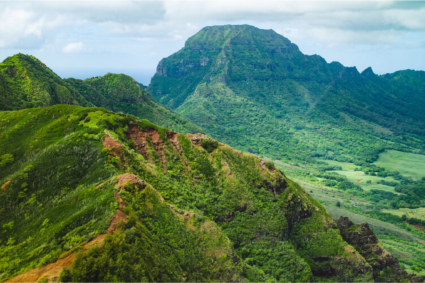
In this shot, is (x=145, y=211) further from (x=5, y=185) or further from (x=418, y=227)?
(x=418, y=227)

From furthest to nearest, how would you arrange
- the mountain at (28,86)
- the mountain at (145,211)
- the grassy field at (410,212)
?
the grassy field at (410,212) < the mountain at (28,86) < the mountain at (145,211)

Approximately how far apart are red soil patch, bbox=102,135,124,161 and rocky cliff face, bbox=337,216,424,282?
221 ft

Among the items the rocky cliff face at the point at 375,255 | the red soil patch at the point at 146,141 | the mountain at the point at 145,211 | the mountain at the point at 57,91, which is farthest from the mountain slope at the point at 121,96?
the rocky cliff face at the point at 375,255

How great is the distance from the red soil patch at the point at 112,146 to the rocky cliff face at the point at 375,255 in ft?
221

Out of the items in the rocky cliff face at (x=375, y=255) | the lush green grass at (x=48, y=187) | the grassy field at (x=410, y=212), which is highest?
the lush green grass at (x=48, y=187)

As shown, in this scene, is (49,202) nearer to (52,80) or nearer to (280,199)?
(280,199)

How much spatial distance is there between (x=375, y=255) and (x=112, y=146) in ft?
244

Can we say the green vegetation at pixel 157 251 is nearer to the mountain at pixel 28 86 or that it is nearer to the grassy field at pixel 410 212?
the mountain at pixel 28 86

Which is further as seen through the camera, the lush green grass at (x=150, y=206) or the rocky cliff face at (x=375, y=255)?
the rocky cliff face at (x=375, y=255)

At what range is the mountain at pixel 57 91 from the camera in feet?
359

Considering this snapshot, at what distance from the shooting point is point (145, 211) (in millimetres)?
47812

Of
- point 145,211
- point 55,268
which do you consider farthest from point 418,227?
point 55,268

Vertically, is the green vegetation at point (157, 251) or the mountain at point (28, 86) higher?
the mountain at point (28, 86)

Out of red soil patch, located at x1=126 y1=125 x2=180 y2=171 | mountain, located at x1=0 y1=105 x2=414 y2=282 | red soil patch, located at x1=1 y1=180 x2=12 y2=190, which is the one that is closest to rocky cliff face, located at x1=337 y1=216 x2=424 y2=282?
mountain, located at x1=0 y1=105 x2=414 y2=282
